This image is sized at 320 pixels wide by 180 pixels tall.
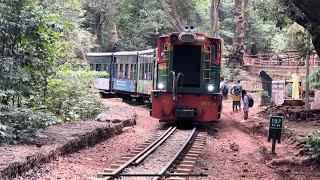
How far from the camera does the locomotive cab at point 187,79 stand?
15.4 m

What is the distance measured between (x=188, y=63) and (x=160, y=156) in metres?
6.36

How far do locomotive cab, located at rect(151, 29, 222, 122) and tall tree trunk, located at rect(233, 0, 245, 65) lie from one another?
16690 mm

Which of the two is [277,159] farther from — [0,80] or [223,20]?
[223,20]

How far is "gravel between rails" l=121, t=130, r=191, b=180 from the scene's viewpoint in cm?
850

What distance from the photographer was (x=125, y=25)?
125 ft

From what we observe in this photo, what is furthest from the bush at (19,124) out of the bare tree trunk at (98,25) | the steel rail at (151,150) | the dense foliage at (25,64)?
the bare tree trunk at (98,25)

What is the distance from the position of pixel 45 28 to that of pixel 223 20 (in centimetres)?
4012

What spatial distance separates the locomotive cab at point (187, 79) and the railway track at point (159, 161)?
224 cm

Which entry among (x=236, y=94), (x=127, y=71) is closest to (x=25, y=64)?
(x=236, y=94)

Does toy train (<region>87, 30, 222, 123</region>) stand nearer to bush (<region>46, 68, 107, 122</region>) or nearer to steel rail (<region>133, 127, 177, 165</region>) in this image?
steel rail (<region>133, 127, 177, 165</region>)

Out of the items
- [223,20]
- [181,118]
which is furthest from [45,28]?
[223,20]

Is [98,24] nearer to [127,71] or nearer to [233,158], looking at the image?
[127,71]

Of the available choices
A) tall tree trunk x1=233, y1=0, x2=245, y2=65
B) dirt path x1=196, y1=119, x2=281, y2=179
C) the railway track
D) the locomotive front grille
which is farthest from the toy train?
tall tree trunk x1=233, y1=0, x2=245, y2=65

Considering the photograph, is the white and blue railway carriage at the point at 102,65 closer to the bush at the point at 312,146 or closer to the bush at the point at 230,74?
the bush at the point at 230,74
